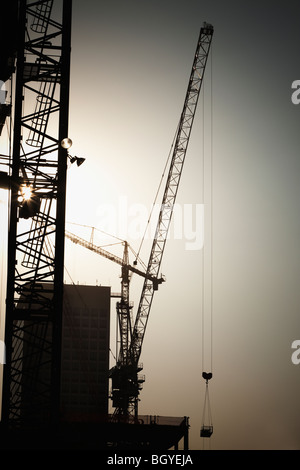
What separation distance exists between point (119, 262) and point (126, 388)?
2418cm

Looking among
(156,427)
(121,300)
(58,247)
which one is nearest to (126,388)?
(121,300)

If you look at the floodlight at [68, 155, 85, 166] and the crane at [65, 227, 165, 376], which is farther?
the crane at [65, 227, 165, 376]

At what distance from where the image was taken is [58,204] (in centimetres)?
3231

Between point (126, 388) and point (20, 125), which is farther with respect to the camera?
point (126, 388)

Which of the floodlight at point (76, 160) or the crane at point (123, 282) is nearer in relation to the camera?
the floodlight at point (76, 160)

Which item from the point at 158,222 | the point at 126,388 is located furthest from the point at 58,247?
the point at 126,388

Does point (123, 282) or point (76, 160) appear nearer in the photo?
point (76, 160)

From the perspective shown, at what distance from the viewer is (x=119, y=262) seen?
409 ft
